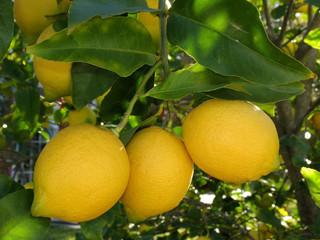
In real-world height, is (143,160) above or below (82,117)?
above

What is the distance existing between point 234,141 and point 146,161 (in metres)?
0.18

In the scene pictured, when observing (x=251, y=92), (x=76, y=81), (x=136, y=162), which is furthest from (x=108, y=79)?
(x=251, y=92)

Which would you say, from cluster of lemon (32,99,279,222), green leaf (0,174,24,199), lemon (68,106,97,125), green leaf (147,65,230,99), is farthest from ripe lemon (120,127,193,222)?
lemon (68,106,97,125)

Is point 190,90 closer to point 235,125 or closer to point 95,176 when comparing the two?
point 235,125

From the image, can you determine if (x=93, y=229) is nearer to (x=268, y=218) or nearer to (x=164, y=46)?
(x=164, y=46)

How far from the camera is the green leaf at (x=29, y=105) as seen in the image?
161 cm

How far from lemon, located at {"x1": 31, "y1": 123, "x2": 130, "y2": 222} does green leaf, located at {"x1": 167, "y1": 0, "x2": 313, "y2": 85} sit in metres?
0.26

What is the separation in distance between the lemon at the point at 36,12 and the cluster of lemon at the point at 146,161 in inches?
15.2

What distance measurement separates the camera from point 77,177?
0.62m

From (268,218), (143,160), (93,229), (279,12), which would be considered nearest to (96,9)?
(143,160)

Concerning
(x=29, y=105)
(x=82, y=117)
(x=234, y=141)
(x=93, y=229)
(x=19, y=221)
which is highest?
(x=234, y=141)

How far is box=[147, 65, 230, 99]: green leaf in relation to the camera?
72cm

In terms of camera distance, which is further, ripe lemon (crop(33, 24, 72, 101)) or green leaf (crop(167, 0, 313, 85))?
ripe lemon (crop(33, 24, 72, 101))

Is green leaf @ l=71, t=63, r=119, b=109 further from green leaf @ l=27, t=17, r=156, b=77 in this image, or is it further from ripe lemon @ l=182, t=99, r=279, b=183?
ripe lemon @ l=182, t=99, r=279, b=183
